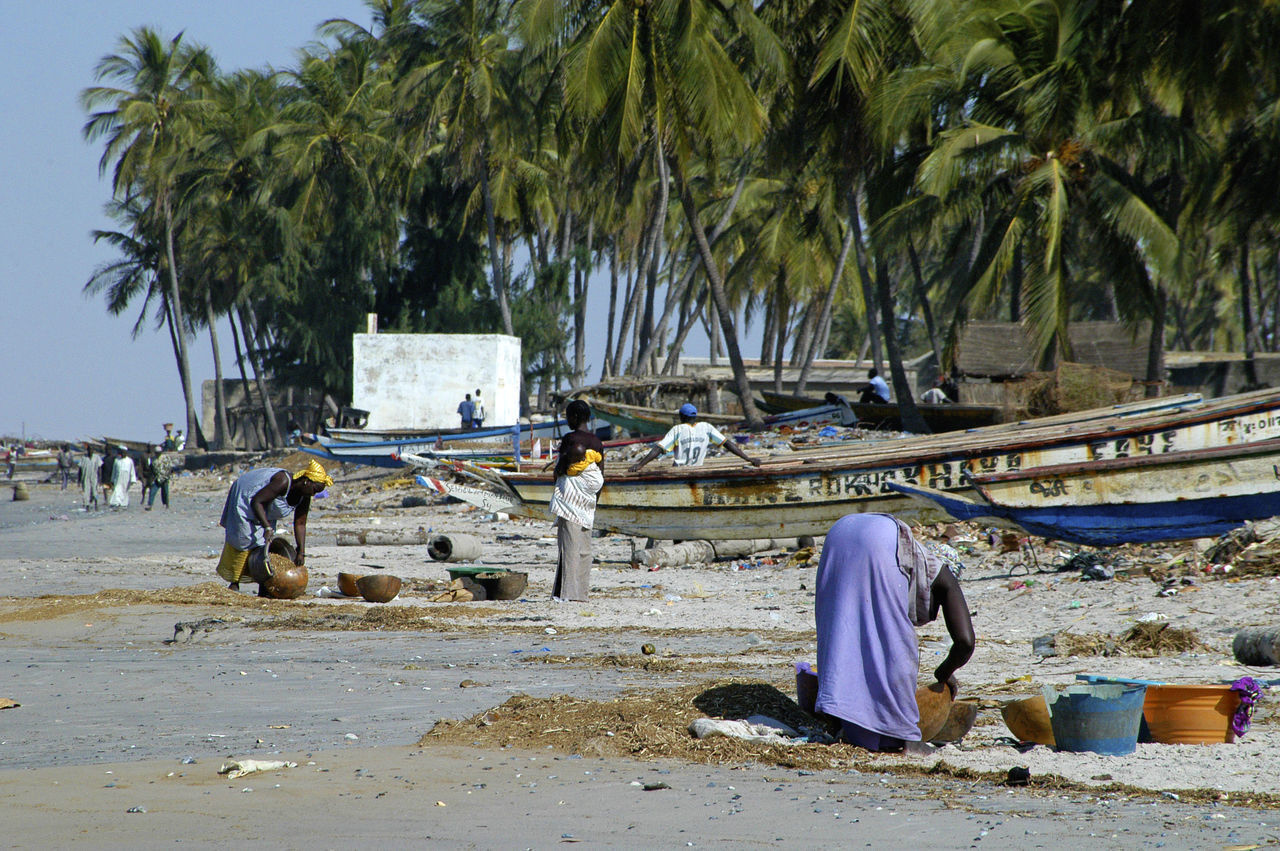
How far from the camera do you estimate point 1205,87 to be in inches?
767

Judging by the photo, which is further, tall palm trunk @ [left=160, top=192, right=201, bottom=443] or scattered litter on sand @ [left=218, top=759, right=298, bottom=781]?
tall palm trunk @ [left=160, top=192, right=201, bottom=443]

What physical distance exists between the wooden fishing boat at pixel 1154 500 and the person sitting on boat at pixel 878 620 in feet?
19.6

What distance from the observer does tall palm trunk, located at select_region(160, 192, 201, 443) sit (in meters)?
42.6

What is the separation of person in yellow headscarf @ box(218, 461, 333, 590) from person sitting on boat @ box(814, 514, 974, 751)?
547cm

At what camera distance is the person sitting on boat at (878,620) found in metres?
4.80

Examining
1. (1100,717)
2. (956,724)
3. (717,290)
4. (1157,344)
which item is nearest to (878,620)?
(956,724)

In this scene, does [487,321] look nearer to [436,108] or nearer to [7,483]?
[436,108]

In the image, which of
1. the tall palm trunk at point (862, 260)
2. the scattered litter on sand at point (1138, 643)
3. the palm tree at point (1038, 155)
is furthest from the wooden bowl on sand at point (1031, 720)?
the tall palm trunk at point (862, 260)

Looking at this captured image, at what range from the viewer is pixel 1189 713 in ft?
16.2

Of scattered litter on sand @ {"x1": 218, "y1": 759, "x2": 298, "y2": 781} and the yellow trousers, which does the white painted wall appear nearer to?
the yellow trousers

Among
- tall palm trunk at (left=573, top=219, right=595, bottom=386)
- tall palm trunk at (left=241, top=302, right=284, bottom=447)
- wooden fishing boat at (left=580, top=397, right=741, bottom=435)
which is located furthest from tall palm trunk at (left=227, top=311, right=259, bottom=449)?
wooden fishing boat at (left=580, top=397, right=741, bottom=435)

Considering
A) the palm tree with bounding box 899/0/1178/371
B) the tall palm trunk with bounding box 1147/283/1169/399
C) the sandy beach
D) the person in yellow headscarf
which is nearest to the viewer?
the sandy beach

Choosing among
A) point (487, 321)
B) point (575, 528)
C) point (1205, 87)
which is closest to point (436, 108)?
point (487, 321)

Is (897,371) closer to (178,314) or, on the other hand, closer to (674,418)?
(674,418)
